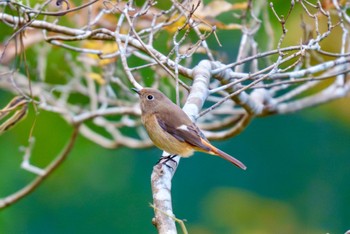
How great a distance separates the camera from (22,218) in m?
7.37

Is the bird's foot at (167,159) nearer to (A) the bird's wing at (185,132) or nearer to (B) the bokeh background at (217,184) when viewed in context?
(A) the bird's wing at (185,132)

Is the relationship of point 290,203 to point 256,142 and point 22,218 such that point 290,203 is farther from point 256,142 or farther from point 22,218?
point 22,218

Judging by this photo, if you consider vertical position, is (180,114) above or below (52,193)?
below

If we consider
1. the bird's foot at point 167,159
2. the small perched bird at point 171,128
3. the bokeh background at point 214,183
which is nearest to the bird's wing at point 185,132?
the small perched bird at point 171,128

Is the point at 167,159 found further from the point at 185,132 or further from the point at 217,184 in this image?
the point at 217,184

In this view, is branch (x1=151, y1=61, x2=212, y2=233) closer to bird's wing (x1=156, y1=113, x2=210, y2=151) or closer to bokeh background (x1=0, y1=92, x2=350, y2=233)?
bird's wing (x1=156, y1=113, x2=210, y2=151)

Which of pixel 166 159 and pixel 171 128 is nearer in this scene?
pixel 166 159

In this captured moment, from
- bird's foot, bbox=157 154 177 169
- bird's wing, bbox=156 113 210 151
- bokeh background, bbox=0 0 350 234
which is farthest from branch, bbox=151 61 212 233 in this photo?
bokeh background, bbox=0 0 350 234

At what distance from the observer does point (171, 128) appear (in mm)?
3877

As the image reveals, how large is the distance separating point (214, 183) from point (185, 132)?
11.3ft

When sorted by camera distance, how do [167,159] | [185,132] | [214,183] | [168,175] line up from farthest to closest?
1. [214,183]
2. [185,132]
3. [167,159]
4. [168,175]

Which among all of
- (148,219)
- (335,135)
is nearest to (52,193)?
(148,219)

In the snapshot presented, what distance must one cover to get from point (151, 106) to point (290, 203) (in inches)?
150

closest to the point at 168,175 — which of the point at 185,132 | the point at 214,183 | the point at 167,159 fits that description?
the point at 167,159
